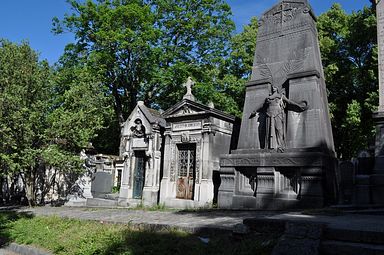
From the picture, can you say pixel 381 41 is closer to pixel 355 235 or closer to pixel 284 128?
pixel 284 128

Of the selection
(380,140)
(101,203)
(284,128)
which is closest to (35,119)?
(101,203)

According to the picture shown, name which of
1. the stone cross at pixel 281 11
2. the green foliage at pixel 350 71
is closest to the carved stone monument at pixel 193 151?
the stone cross at pixel 281 11

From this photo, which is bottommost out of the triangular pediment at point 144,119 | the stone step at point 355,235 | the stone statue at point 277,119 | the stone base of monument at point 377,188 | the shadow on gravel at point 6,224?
the shadow on gravel at point 6,224

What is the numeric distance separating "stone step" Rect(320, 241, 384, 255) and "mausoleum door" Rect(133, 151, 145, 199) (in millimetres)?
12212

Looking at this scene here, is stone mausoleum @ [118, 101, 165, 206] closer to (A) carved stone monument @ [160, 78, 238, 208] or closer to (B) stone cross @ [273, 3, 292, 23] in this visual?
(A) carved stone monument @ [160, 78, 238, 208]

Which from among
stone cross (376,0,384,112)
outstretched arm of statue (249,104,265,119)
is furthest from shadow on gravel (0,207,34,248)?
stone cross (376,0,384,112)

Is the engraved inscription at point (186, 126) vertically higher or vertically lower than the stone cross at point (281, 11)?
lower

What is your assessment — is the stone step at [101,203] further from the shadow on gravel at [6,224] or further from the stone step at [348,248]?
the stone step at [348,248]

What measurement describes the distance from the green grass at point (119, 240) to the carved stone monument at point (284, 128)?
4.89 meters

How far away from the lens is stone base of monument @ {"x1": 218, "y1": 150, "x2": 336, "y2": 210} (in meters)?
10.5

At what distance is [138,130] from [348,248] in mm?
13040

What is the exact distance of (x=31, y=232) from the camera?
8.83 m

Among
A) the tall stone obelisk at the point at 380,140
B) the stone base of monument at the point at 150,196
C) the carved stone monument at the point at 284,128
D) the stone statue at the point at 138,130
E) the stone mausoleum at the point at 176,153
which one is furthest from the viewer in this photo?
the stone statue at the point at 138,130

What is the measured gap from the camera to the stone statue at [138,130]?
1689 cm
